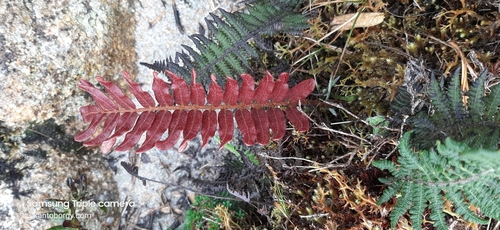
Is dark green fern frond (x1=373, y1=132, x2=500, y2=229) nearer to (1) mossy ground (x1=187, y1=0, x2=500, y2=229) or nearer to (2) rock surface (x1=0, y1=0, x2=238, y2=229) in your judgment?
(1) mossy ground (x1=187, y1=0, x2=500, y2=229)

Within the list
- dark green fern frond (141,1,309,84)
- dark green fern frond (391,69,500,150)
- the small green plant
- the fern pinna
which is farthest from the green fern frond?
the small green plant

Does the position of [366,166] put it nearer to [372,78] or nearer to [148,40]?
[372,78]

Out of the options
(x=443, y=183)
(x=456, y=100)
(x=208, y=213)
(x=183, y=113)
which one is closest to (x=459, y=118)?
(x=456, y=100)

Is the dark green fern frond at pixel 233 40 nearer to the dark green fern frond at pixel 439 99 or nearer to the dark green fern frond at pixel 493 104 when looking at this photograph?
the dark green fern frond at pixel 439 99

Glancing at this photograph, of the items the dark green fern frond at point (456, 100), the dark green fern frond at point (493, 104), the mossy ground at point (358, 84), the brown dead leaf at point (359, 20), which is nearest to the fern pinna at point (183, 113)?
the mossy ground at point (358, 84)

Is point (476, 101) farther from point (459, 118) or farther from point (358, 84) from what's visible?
point (358, 84)

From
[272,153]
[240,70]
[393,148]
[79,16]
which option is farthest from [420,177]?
[79,16]
